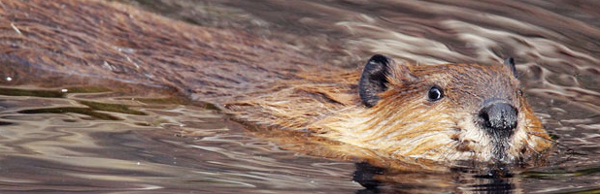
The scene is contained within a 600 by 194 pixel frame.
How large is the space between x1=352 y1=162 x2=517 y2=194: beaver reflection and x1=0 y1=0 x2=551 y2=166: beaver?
0.12 meters

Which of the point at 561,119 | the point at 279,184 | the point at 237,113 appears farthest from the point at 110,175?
the point at 561,119

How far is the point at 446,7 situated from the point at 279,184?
14.3 feet

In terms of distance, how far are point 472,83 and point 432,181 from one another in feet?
2.05

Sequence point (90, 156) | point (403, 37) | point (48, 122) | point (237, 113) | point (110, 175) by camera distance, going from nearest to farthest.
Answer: point (110, 175), point (90, 156), point (48, 122), point (237, 113), point (403, 37)

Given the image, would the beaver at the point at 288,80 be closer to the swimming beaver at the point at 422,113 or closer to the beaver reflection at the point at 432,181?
the swimming beaver at the point at 422,113

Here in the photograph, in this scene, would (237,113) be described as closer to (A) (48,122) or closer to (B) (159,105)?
(B) (159,105)

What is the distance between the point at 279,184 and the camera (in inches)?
170

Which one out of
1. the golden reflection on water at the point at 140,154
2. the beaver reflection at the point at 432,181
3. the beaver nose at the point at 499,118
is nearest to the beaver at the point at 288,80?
the beaver nose at the point at 499,118

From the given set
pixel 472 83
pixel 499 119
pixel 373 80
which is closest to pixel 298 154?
pixel 373 80

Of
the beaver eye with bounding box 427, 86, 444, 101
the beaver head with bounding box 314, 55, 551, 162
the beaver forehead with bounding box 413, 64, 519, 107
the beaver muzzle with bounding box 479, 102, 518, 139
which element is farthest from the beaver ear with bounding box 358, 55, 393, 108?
the beaver muzzle with bounding box 479, 102, 518, 139

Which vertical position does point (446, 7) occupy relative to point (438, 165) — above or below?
above

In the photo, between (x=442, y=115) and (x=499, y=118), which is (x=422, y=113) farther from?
(x=499, y=118)

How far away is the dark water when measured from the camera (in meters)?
4.34

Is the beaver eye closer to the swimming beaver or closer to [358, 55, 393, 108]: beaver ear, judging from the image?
the swimming beaver
